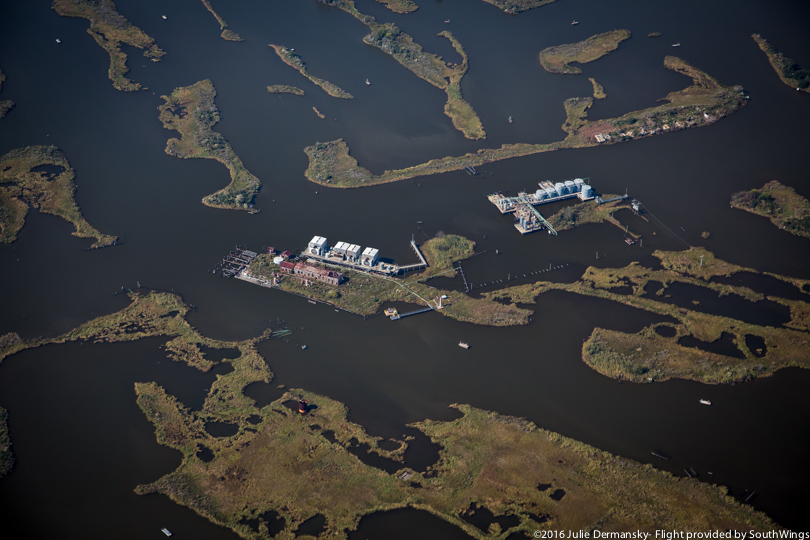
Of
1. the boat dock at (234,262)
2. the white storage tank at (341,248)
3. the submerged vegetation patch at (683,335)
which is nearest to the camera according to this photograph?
the submerged vegetation patch at (683,335)

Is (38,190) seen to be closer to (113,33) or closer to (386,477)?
(113,33)

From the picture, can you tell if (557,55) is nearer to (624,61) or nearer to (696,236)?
(624,61)

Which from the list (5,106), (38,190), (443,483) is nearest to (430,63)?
(38,190)

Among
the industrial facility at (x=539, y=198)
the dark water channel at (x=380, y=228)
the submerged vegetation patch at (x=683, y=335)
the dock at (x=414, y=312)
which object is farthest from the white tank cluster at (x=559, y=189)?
the dock at (x=414, y=312)

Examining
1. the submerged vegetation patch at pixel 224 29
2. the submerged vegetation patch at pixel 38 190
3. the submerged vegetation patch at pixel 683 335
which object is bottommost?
the submerged vegetation patch at pixel 38 190

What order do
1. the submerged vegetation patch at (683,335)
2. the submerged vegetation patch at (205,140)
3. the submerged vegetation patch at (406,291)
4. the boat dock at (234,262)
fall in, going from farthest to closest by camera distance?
1. the submerged vegetation patch at (205,140)
2. the boat dock at (234,262)
3. the submerged vegetation patch at (406,291)
4. the submerged vegetation patch at (683,335)

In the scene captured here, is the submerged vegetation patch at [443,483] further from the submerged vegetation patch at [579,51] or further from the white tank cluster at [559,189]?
the submerged vegetation patch at [579,51]

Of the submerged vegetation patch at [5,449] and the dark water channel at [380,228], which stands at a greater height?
the dark water channel at [380,228]
